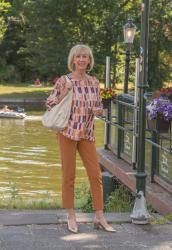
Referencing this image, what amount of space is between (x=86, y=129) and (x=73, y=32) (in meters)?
34.3

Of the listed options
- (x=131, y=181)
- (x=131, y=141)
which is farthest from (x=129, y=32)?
(x=131, y=181)

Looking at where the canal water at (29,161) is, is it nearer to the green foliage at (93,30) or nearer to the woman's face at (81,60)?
the woman's face at (81,60)

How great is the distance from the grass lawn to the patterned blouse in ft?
107

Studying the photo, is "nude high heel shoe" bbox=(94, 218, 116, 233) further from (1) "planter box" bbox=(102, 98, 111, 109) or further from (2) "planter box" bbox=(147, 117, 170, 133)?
(1) "planter box" bbox=(102, 98, 111, 109)

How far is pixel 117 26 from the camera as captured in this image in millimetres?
37688

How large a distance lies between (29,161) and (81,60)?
1254 centimetres

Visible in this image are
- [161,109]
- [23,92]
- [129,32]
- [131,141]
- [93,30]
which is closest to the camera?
[161,109]

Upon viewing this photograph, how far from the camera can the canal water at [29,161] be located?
13.3 m

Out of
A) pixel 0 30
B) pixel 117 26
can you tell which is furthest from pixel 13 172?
pixel 0 30

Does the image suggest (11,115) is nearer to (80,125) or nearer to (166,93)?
(166,93)

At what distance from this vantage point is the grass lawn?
38.8 metres

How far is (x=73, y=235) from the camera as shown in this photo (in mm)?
5672

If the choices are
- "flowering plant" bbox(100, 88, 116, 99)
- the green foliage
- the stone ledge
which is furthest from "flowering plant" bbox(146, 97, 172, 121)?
the green foliage

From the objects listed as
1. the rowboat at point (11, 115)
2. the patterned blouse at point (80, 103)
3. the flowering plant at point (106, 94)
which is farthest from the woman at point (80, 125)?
the rowboat at point (11, 115)
